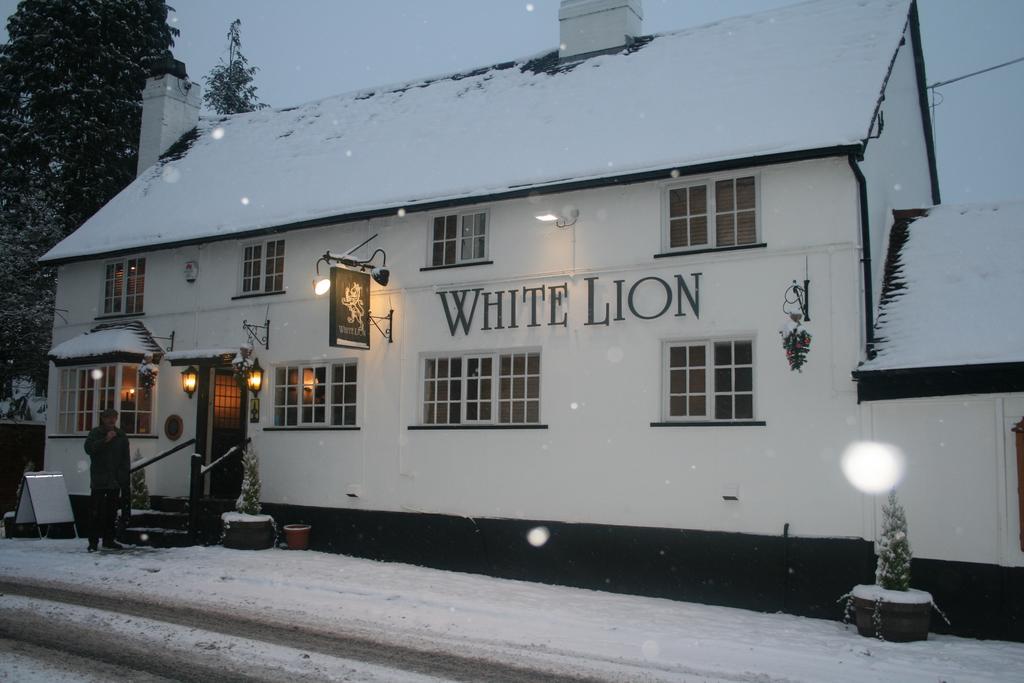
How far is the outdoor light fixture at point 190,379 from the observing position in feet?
57.6

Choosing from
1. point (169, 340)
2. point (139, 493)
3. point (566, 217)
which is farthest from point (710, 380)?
point (139, 493)

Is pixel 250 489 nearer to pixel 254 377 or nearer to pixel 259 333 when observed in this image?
pixel 254 377

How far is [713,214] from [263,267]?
8520 mm

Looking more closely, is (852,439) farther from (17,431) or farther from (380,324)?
(17,431)

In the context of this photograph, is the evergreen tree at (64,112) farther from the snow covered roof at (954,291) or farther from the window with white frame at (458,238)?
the snow covered roof at (954,291)

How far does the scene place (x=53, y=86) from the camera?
1142 inches

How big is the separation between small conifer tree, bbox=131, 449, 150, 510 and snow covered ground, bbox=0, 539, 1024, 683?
2.78 meters

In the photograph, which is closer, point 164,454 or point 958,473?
point 958,473

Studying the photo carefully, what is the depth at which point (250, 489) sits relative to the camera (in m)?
15.9

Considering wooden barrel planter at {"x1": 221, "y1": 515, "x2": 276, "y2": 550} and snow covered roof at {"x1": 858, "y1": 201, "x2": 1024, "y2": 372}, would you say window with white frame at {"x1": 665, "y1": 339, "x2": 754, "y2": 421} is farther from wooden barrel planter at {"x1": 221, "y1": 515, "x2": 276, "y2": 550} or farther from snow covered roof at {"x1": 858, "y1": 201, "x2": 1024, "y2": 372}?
wooden barrel planter at {"x1": 221, "y1": 515, "x2": 276, "y2": 550}

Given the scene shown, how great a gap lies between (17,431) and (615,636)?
17096mm

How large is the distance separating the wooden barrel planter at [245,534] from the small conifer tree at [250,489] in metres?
0.30

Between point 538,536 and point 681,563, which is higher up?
point 538,536

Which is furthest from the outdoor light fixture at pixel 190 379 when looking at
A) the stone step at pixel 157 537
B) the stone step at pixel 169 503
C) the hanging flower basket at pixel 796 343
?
the hanging flower basket at pixel 796 343
